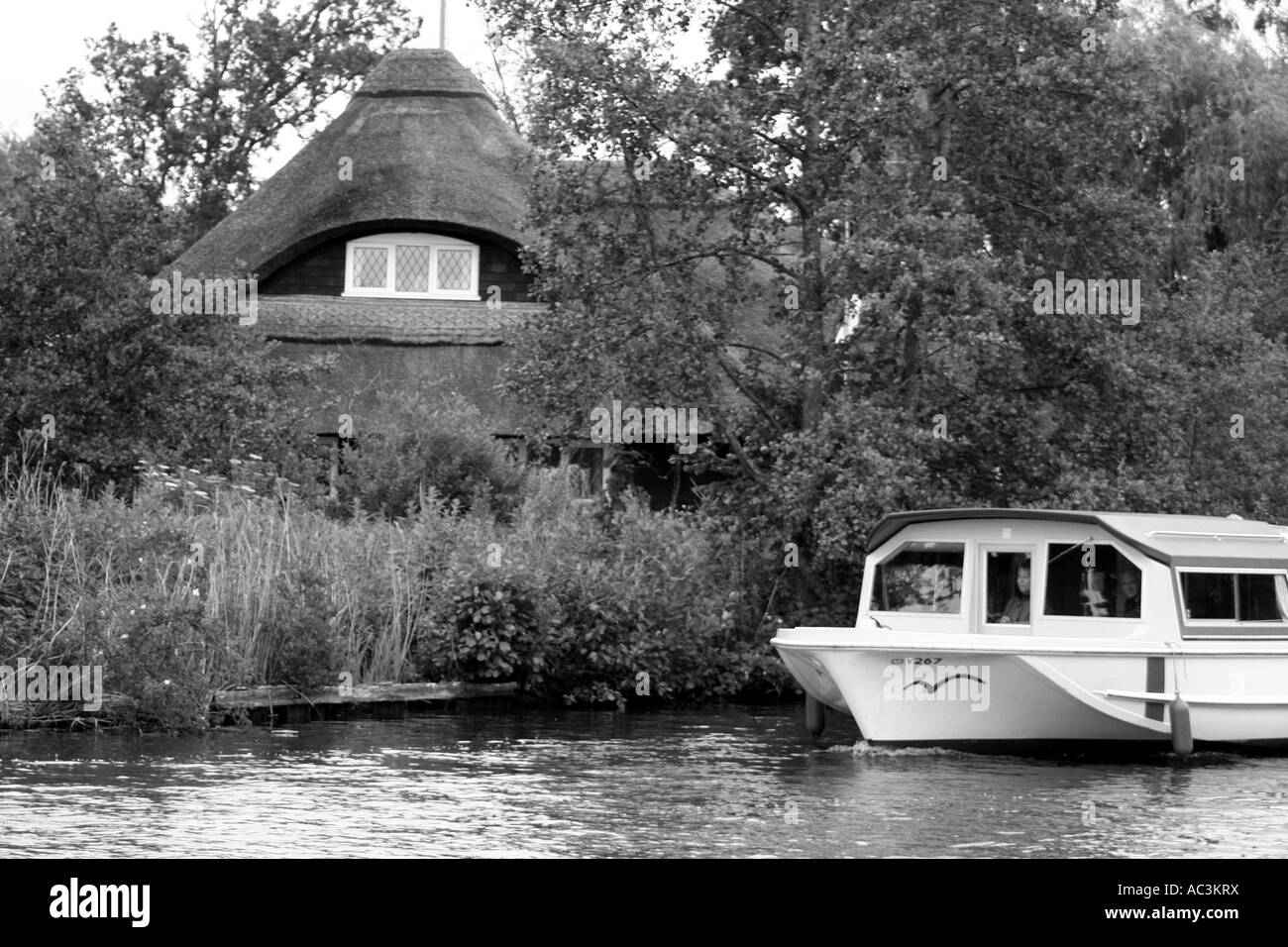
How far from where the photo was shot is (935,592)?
20578mm

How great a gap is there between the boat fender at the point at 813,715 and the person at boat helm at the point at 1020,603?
6.71ft

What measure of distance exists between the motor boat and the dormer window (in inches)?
763

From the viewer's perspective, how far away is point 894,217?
76.2 feet

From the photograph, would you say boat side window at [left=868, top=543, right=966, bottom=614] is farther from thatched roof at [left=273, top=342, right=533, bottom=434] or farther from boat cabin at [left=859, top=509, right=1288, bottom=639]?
thatched roof at [left=273, top=342, right=533, bottom=434]

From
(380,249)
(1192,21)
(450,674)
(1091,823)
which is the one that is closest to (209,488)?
(450,674)

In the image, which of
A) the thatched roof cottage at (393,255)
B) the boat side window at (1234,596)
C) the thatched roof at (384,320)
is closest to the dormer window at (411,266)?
the thatched roof cottage at (393,255)

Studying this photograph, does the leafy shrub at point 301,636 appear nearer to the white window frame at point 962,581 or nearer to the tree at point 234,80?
the white window frame at point 962,581

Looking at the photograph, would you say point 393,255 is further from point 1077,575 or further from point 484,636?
point 1077,575

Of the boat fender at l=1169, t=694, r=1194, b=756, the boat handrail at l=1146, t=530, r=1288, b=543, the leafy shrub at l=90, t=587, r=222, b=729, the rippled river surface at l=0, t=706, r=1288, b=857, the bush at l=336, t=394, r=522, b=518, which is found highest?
the bush at l=336, t=394, r=522, b=518

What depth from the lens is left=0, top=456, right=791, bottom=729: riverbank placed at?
19.0m

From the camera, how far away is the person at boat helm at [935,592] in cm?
2045

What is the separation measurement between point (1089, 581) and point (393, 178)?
22.7 metres

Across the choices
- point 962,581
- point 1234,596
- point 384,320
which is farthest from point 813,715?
point 384,320

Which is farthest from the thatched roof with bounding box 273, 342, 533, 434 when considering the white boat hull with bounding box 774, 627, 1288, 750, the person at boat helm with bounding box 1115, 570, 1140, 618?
the person at boat helm with bounding box 1115, 570, 1140, 618
